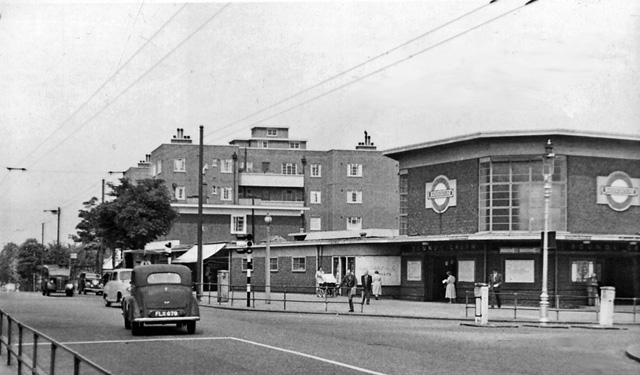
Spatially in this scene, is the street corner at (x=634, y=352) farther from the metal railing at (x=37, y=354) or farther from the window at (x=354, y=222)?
the window at (x=354, y=222)

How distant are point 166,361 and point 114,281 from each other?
968 inches

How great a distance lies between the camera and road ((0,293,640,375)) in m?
15.3

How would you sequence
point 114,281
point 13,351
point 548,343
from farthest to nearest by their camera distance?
point 114,281 < point 548,343 < point 13,351

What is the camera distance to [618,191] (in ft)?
135

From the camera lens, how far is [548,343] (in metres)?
20.9

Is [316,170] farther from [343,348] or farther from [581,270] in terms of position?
[343,348]


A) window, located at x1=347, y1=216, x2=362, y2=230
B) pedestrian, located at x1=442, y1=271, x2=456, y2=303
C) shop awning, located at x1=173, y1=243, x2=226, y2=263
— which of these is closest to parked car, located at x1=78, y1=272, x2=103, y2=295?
shop awning, located at x1=173, y1=243, x2=226, y2=263

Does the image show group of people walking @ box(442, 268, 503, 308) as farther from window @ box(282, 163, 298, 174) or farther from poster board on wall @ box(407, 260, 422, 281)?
window @ box(282, 163, 298, 174)

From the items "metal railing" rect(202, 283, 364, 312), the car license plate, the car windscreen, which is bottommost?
"metal railing" rect(202, 283, 364, 312)

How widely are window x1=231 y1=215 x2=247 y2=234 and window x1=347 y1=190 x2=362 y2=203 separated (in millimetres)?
12594

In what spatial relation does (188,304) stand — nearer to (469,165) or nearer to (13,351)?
(13,351)

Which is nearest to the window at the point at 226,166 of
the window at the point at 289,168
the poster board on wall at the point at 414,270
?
the window at the point at 289,168

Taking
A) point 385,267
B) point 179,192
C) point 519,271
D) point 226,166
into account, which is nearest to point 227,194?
point 226,166

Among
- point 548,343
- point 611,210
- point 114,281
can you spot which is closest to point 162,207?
point 114,281
